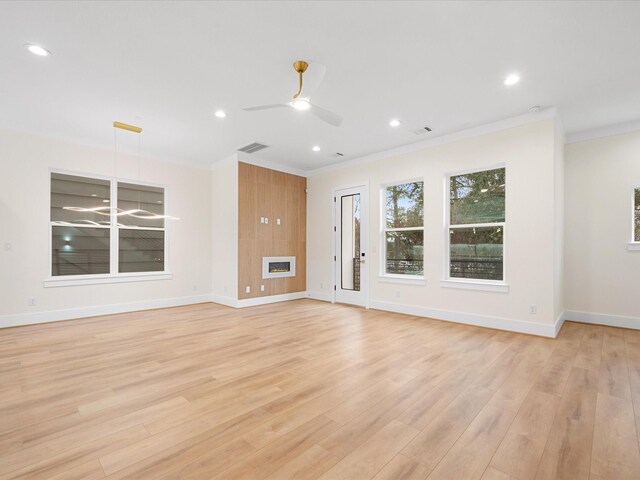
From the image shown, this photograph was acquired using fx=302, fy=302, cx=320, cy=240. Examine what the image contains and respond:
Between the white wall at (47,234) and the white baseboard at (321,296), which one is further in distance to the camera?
the white baseboard at (321,296)

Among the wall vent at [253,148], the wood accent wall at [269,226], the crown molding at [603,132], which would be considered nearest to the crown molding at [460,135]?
the crown molding at [603,132]

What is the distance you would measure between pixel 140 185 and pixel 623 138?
8335 mm

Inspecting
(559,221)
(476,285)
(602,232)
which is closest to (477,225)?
(476,285)

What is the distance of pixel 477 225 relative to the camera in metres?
4.80

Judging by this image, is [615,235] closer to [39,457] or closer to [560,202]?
[560,202]

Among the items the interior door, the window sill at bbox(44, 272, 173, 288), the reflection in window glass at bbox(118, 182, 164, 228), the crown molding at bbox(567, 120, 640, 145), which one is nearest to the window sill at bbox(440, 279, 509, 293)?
the interior door

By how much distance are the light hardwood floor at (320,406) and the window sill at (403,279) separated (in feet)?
4.36

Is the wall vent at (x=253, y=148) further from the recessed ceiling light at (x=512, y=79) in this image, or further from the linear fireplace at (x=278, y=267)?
the recessed ceiling light at (x=512, y=79)

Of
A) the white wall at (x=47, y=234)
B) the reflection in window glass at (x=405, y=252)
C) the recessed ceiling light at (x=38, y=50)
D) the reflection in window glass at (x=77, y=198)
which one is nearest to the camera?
the recessed ceiling light at (x=38, y=50)

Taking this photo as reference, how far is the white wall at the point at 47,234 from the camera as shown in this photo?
15.1 feet

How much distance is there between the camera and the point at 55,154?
5.03 metres

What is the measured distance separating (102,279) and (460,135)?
22.0 ft

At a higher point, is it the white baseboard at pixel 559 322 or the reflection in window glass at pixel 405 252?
the reflection in window glass at pixel 405 252

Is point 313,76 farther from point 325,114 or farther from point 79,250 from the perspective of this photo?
point 79,250
